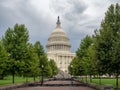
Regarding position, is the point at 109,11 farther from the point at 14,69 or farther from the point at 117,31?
the point at 14,69

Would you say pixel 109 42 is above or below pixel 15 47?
below

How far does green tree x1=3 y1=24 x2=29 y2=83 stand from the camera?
4712cm

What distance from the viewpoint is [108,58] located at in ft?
103

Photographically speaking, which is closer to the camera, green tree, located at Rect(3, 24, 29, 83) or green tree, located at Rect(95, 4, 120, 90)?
green tree, located at Rect(95, 4, 120, 90)

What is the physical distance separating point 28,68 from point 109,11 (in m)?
19.8

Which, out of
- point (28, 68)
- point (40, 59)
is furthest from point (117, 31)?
point (40, 59)

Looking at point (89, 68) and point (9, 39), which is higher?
point (9, 39)

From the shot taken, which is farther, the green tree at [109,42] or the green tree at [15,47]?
the green tree at [15,47]

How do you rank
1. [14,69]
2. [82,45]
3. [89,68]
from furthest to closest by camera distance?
1. [82,45]
2. [89,68]
3. [14,69]

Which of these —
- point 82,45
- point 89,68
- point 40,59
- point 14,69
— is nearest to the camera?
point 14,69

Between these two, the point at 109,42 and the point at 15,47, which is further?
the point at 15,47

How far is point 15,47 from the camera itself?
157ft

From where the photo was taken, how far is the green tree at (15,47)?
47.1 meters

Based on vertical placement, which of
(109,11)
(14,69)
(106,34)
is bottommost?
(14,69)
